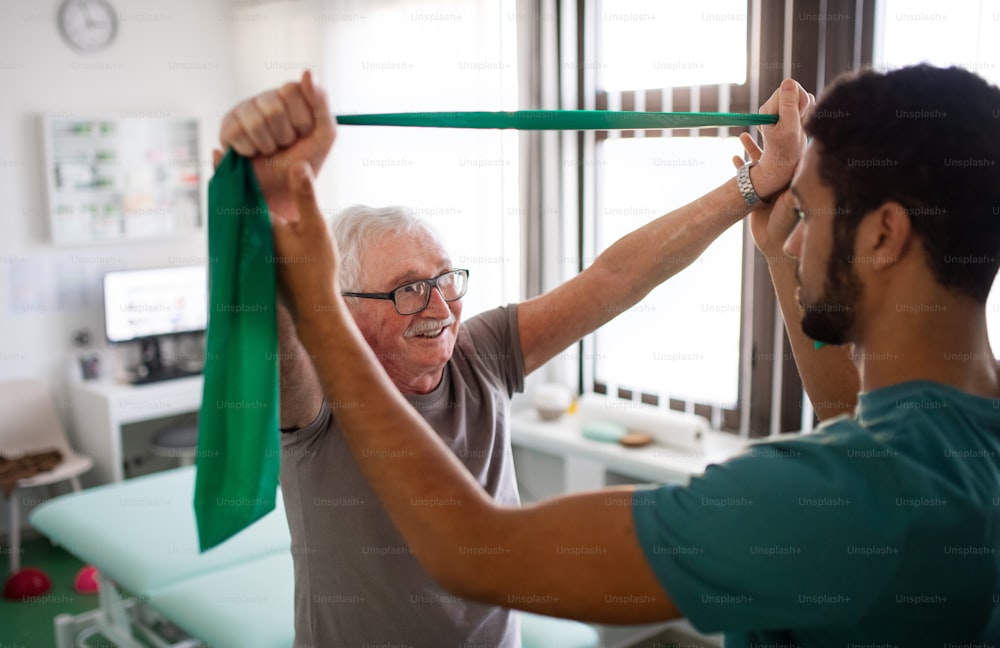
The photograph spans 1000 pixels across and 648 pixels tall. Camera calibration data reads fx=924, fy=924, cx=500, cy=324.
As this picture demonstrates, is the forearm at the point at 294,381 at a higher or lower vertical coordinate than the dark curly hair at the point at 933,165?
lower

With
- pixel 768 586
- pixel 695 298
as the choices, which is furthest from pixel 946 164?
pixel 695 298

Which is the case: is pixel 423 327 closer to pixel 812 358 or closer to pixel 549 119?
pixel 549 119

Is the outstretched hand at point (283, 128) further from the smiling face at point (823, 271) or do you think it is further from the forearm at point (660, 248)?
the forearm at point (660, 248)

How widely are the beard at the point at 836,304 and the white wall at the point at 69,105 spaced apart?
4571 millimetres

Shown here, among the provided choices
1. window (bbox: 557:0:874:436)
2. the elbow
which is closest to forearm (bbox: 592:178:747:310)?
the elbow

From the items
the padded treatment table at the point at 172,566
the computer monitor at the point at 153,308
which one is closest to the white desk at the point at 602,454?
the padded treatment table at the point at 172,566

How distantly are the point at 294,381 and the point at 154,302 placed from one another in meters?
3.93

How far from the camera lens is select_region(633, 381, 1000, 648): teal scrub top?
35.0 inches

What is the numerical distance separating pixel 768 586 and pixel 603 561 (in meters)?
0.16

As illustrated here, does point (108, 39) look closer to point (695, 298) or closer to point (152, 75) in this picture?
point (152, 75)

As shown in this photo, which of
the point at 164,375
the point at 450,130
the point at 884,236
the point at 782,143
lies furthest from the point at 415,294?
the point at 164,375

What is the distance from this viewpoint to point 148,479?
138 inches

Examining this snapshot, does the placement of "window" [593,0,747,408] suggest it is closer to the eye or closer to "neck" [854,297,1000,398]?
the eye

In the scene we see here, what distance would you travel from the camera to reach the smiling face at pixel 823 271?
100 cm
